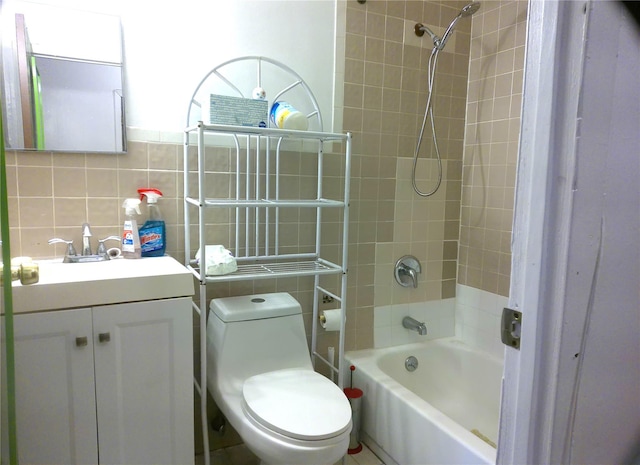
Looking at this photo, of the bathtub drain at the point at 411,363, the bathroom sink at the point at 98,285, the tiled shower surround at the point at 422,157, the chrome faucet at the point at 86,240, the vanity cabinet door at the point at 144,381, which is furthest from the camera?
the bathtub drain at the point at 411,363

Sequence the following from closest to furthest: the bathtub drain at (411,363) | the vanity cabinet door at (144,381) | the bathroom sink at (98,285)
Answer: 1. the bathroom sink at (98,285)
2. the vanity cabinet door at (144,381)
3. the bathtub drain at (411,363)

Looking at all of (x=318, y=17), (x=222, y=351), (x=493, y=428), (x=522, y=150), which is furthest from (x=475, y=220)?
(x=522, y=150)

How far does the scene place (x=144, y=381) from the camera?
141cm

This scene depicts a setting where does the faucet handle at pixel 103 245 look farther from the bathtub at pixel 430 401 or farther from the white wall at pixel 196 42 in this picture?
the bathtub at pixel 430 401

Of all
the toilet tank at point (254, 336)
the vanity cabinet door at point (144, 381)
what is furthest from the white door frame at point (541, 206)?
the toilet tank at point (254, 336)

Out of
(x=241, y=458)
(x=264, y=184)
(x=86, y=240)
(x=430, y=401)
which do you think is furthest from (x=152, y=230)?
(x=430, y=401)

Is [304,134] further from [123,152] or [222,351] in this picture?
[222,351]

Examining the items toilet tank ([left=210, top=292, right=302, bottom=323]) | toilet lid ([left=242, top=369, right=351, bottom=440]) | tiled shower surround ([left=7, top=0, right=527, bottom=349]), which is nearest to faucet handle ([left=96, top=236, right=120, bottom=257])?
tiled shower surround ([left=7, top=0, right=527, bottom=349])

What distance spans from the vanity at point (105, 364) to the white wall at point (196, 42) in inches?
25.5

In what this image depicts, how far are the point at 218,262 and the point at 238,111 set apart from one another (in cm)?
58

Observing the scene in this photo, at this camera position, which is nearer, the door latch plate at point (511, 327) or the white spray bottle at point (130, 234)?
the door latch plate at point (511, 327)

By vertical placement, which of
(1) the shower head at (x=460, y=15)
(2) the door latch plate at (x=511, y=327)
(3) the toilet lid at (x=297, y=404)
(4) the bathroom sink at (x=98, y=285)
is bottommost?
(3) the toilet lid at (x=297, y=404)

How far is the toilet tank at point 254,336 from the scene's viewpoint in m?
1.69

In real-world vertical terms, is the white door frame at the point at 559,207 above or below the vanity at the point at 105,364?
above
